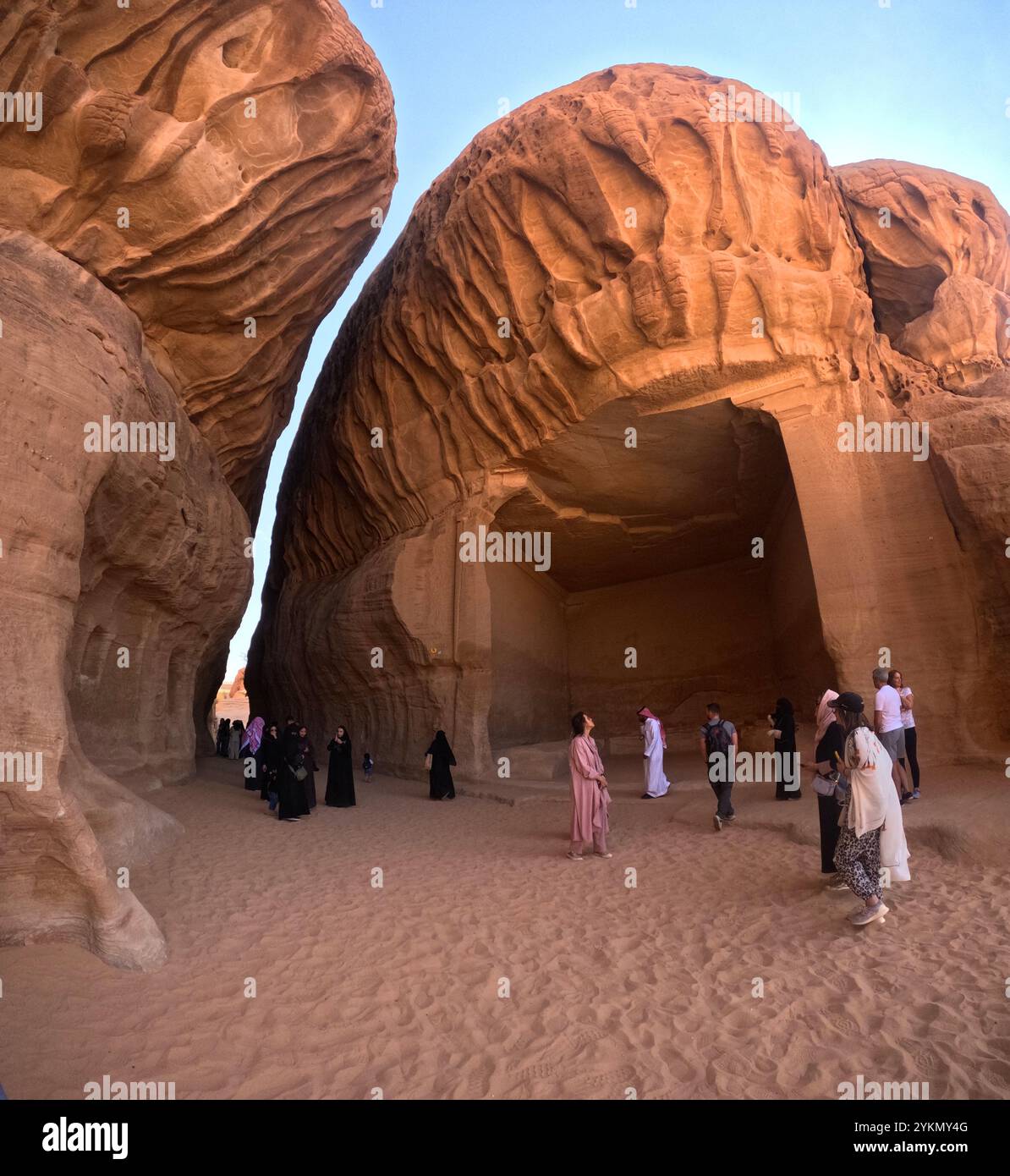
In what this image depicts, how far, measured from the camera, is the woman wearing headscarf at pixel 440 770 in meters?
11.6

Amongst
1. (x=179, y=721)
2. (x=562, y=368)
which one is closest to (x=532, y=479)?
(x=562, y=368)

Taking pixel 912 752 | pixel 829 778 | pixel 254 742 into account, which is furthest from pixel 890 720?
pixel 254 742

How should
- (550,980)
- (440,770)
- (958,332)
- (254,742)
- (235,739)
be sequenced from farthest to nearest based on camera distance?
1. (235,739)
2. (254,742)
3. (440,770)
4. (958,332)
5. (550,980)

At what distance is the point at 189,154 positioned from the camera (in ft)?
28.9

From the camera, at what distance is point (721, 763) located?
26.7 ft

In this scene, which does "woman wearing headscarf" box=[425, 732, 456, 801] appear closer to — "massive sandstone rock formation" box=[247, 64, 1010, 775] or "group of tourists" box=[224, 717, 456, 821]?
"group of tourists" box=[224, 717, 456, 821]

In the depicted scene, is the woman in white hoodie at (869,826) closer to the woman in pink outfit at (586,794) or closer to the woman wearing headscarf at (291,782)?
the woman in pink outfit at (586,794)

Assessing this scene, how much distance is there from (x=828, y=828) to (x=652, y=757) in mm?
4669

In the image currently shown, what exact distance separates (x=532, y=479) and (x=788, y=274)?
530cm

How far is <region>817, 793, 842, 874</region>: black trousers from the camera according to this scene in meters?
5.66

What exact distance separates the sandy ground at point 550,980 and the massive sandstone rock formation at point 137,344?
75 centimetres

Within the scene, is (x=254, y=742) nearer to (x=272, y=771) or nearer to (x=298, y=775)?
(x=272, y=771)

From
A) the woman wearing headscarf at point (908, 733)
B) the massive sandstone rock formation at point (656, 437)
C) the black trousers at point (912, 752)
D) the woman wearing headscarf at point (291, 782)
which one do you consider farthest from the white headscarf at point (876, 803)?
the woman wearing headscarf at point (291, 782)

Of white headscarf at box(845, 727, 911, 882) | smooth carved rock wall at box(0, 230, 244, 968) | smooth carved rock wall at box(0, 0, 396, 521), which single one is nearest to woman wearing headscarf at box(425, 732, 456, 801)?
smooth carved rock wall at box(0, 230, 244, 968)
